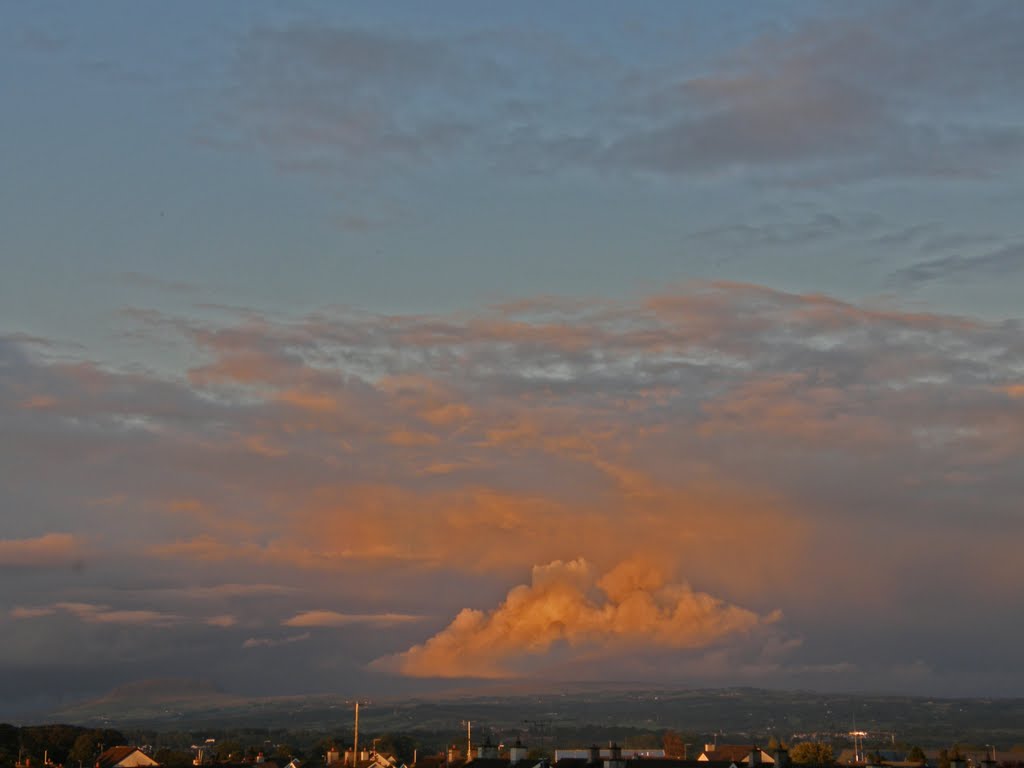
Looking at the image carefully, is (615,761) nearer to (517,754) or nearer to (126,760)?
(517,754)

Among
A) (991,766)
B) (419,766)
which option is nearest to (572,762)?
(991,766)

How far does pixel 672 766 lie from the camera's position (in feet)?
385

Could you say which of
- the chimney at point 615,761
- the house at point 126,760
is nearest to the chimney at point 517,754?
the chimney at point 615,761

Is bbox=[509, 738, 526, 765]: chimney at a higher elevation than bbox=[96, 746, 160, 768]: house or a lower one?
higher

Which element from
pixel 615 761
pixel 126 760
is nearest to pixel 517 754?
pixel 615 761

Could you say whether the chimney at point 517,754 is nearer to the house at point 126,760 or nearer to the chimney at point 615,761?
the chimney at point 615,761

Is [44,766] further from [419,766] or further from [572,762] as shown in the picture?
[572,762]

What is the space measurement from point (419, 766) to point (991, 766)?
71.3 m

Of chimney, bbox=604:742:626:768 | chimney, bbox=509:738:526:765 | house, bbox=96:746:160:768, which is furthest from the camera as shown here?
house, bbox=96:746:160:768

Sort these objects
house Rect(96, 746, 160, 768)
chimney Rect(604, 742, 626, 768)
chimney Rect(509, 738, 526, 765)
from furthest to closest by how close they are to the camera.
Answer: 1. house Rect(96, 746, 160, 768)
2. chimney Rect(509, 738, 526, 765)
3. chimney Rect(604, 742, 626, 768)

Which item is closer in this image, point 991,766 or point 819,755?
point 991,766

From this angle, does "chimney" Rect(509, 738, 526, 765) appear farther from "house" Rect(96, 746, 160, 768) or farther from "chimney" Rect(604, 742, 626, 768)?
"house" Rect(96, 746, 160, 768)

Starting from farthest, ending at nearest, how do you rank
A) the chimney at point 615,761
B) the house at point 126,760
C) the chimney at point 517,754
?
1. the house at point 126,760
2. the chimney at point 517,754
3. the chimney at point 615,761

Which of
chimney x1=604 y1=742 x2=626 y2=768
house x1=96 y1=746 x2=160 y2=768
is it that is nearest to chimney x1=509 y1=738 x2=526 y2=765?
chimney x1=604 y1=742 x2=626 y2=768
